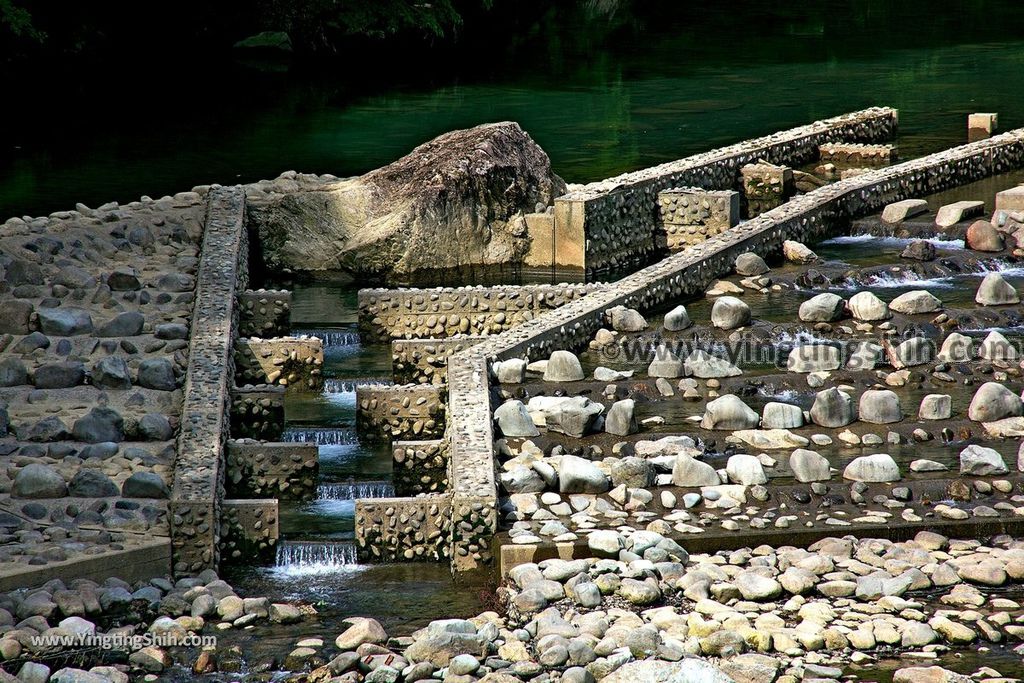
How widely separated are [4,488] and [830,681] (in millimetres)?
5507

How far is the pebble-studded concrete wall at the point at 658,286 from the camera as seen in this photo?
1005cm

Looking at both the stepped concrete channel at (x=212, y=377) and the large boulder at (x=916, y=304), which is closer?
the stepped concrete channel at (x=212, y=377)

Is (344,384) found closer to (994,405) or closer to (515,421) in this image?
(515,421)

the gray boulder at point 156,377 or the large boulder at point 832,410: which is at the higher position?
the gray boulder at point 156,377

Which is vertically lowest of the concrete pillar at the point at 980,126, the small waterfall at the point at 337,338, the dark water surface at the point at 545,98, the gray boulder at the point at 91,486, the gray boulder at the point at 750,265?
the gray boulder at the point at 91,486

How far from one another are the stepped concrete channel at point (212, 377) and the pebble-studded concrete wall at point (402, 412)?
0.04 feet

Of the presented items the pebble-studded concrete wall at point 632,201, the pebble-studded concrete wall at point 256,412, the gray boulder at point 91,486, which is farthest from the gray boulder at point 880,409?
the pebble-studded concrete wall at point 632,201

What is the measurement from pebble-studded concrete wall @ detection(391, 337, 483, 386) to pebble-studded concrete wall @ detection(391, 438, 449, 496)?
1.77m

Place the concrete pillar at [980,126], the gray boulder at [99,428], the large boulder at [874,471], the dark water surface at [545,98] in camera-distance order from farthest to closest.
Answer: the dark water surface at [545,98]
the concrete pillar at [980,126]
the gray boulder at [99,428]
the large boulder at [874,471]

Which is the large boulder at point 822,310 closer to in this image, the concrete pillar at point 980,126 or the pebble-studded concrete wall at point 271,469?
the pebble-studded concrete wall at point 271,469

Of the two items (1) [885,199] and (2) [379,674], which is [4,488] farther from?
(1) [885,199]

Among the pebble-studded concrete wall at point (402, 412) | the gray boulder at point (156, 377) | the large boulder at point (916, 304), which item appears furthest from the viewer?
the large boulder at point (916, 304)

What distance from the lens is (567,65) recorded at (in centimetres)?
3916

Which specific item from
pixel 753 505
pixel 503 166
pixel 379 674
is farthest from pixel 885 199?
pixel 379 674
